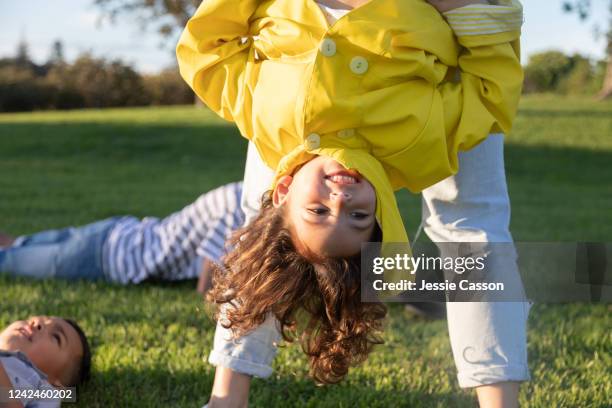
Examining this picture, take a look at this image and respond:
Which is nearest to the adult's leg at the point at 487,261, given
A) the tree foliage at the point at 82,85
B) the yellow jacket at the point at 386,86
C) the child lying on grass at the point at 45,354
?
the yellow jacket at the point at 386,86

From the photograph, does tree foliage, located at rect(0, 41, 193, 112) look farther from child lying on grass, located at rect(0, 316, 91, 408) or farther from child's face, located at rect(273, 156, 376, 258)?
child's face, located at rect(273, 156, 376, 258)

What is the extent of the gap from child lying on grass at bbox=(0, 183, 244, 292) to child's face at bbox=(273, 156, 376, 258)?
2.19 meters

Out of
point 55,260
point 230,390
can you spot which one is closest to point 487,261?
point 230,390

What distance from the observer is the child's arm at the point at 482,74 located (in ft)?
7.00

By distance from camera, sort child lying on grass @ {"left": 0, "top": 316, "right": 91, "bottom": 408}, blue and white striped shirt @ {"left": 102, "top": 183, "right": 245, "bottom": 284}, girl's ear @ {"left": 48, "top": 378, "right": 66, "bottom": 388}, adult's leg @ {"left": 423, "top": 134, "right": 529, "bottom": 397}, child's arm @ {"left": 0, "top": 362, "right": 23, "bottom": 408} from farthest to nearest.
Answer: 1. blue and white striped shirt @ {"left": 102, "top": 183, "right": 245, "bottom": 284}
2. girl's ear @ {"left": 48, "top": 378, "right": 66, "bottom": 388}
3. child lying on grass @ {"left": 0, "top": 316, "right": 91, "bottom": 408}
4. child's arm @ {"left": 0, "top": 362, "right": 23, "bottom": 408}
5. adult's leg @ {"left": 423, "top": 134, "right": 529, "bottom": 397}

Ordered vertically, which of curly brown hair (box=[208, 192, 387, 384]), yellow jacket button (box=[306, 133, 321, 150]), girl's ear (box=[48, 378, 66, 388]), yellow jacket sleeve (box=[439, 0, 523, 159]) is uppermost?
yellow jacket sleeve (box=[439, 0, 523, 159])

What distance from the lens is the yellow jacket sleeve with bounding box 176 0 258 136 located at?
2.29 metres

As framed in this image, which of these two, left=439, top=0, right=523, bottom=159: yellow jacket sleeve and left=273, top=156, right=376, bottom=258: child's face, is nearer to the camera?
left=273, top=156, right=376, bottom=258: child's face

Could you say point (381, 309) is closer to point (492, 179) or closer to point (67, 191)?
Answer: point (492, 179)

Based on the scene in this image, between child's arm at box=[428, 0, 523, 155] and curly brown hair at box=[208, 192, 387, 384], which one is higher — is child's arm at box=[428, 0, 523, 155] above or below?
above

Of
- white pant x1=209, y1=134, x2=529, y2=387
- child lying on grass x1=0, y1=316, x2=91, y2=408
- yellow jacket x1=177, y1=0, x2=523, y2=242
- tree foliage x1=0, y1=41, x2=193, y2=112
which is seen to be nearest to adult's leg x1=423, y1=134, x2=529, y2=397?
white pant x1=209, y1=134, x2=529, y2=387

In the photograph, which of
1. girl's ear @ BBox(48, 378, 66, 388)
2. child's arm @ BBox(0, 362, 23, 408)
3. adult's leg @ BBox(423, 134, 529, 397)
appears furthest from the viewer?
girl's ear @ BBox(48, 378, 66, 388)

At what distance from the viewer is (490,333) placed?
227 centimetres

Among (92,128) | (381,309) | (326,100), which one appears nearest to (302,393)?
(381,309)
